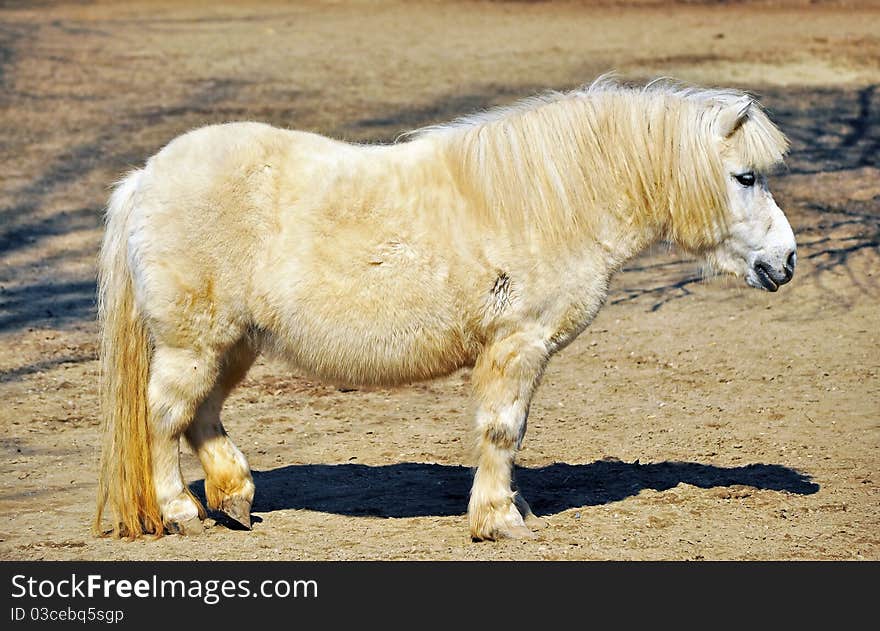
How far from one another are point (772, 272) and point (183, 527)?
9.48 feet

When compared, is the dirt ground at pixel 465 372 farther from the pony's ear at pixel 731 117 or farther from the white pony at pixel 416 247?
the pony's ear at pixel 731 117

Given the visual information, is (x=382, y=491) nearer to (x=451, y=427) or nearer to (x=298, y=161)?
(x=451, y=427)

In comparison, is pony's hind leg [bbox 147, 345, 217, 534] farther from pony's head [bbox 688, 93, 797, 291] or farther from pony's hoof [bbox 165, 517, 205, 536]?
pony's head [bbox 688, 93, 797, 291]

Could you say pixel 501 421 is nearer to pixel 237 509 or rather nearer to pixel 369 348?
pixel 369 348

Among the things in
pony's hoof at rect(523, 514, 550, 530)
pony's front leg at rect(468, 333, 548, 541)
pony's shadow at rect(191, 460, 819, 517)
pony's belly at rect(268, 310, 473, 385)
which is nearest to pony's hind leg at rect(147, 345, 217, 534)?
pony's belly at rect(268, 310, 473, 385)

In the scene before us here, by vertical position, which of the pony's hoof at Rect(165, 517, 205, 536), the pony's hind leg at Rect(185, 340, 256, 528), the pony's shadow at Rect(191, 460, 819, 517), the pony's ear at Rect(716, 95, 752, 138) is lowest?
the pony's shadow at Rect(191, 460, 819, 517)

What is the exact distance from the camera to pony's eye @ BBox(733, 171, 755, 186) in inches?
209

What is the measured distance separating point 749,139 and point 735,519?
1.74m

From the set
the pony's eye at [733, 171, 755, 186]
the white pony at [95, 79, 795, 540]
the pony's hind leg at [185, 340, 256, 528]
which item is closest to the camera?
the white pony at [95, 79, 795, 540]

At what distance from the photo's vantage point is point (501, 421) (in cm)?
529

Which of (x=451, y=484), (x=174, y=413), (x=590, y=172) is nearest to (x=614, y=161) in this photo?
(x=590, y=172)

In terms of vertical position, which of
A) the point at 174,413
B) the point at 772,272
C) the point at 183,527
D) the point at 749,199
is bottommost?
the point at 183,527

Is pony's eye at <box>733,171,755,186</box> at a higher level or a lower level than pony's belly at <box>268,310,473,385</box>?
higher

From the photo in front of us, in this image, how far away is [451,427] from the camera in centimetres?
714
